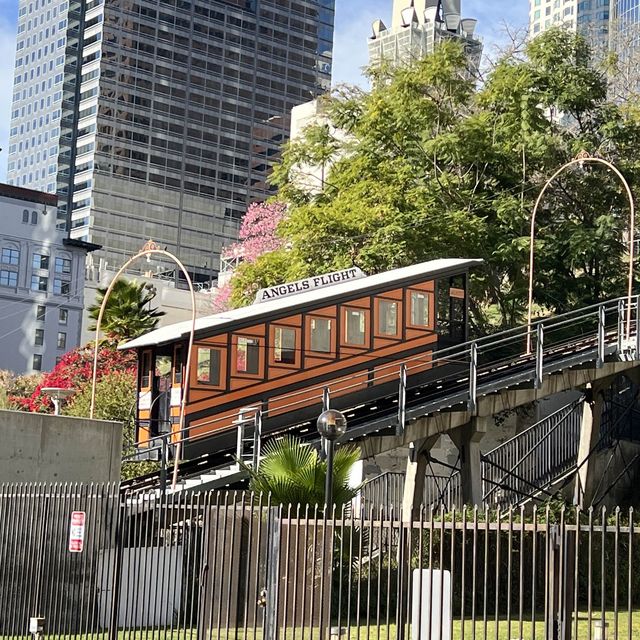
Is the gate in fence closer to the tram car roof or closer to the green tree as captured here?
the tram car roof

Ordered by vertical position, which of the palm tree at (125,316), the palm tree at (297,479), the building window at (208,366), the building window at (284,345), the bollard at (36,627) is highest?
the palm tree at (125,316)

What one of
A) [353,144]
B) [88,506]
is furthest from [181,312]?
[88,506]

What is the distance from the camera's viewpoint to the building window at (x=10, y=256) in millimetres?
98188

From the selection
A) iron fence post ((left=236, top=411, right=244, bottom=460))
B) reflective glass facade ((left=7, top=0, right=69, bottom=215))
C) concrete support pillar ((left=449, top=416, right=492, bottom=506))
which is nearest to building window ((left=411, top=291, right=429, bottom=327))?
concrete support pillar ((left=449, top=416, right=492, bottom=506))

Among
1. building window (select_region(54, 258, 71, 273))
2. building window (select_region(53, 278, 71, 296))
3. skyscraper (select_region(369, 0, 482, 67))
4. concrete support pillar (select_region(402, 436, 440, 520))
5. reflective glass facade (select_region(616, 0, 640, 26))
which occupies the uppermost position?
reflective glass facade (select_region(616, 0, 640, 26))

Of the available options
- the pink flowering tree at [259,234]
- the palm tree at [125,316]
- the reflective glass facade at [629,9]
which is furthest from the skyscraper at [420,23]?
the palm tree at [125,316]

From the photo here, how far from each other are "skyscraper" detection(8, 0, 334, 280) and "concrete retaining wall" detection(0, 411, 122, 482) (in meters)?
117

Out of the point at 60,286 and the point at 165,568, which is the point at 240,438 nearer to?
the point at 165,568

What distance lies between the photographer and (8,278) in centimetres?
9962

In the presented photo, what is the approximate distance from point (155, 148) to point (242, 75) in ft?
53.4

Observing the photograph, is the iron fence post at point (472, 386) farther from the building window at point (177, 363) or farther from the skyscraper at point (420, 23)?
the skyscraper at point (420, 23)

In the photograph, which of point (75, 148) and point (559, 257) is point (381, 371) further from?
point (75, 148)

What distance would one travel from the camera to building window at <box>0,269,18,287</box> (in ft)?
325

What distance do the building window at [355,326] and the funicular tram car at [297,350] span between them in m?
0.02
